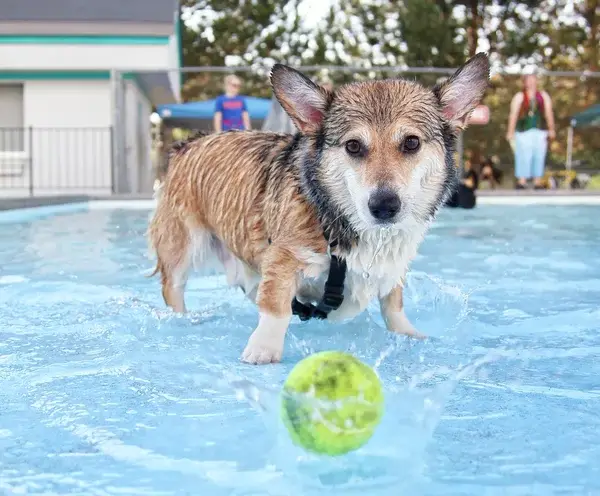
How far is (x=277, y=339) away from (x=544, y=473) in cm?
139

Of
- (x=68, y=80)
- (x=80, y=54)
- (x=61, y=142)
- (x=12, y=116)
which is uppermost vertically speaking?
(x=80, y=54)

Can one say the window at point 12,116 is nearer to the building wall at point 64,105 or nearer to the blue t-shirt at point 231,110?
the building wall at point 64,105

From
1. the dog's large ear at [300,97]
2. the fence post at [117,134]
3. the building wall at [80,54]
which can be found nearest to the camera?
the dog's large ear at [300,97]

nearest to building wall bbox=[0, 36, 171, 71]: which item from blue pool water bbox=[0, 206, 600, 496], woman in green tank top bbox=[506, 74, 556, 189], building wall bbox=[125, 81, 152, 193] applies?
building wall bbox=[125, 81, 152, 193]

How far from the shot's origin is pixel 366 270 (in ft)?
10.2

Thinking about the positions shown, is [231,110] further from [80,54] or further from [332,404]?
[332,404]

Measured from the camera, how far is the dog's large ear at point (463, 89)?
3.11m

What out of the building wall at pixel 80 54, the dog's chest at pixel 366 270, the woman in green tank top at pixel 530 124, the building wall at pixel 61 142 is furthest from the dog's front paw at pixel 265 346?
the building wall at pixel 61 142

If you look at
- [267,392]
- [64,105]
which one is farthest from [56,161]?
[267,392]

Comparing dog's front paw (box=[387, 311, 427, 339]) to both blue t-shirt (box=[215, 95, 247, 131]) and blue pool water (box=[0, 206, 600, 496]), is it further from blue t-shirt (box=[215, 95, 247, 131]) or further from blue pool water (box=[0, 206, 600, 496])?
blue t-shirt (box=[215, 95, 247, 131])

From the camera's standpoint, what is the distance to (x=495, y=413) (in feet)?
7.95

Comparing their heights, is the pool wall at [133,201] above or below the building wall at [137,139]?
below

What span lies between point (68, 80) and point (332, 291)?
15.4m

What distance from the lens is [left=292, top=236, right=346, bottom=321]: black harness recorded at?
307 centimetres
